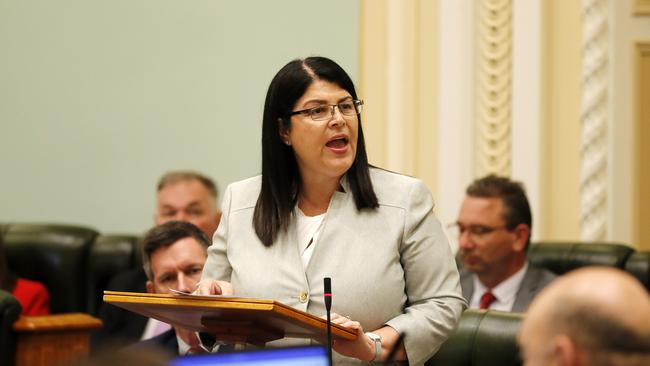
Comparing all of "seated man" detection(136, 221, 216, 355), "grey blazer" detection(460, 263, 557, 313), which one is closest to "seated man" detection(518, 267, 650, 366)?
"seated man" detection(136, 221, 216, 355)

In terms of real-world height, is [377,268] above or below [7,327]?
above

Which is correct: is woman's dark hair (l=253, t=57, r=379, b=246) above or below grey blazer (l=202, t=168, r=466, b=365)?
above

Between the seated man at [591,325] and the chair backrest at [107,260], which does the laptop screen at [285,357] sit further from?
the chair backrest at [107,260]

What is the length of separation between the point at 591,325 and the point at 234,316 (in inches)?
53.1

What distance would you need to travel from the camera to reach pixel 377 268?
119 inches

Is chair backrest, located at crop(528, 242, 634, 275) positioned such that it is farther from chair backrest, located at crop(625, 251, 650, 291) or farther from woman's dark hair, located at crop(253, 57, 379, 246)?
woman's dark hair, located at crop(253, 57, 379, 246)

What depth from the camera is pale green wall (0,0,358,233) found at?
618cm

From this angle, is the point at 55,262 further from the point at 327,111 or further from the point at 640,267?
the point at 327,111

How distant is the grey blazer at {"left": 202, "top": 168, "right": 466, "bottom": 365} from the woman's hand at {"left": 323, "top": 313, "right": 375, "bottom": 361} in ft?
0.47

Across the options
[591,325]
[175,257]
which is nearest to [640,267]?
[175,257]

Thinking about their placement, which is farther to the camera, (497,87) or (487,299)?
(497,87)

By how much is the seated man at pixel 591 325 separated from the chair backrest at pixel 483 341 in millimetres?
1527

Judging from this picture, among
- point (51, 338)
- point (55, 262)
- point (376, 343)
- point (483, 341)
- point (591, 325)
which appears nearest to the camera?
point (591, 325)

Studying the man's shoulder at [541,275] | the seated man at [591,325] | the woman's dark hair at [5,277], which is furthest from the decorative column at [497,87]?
the seated man at [591,325]
